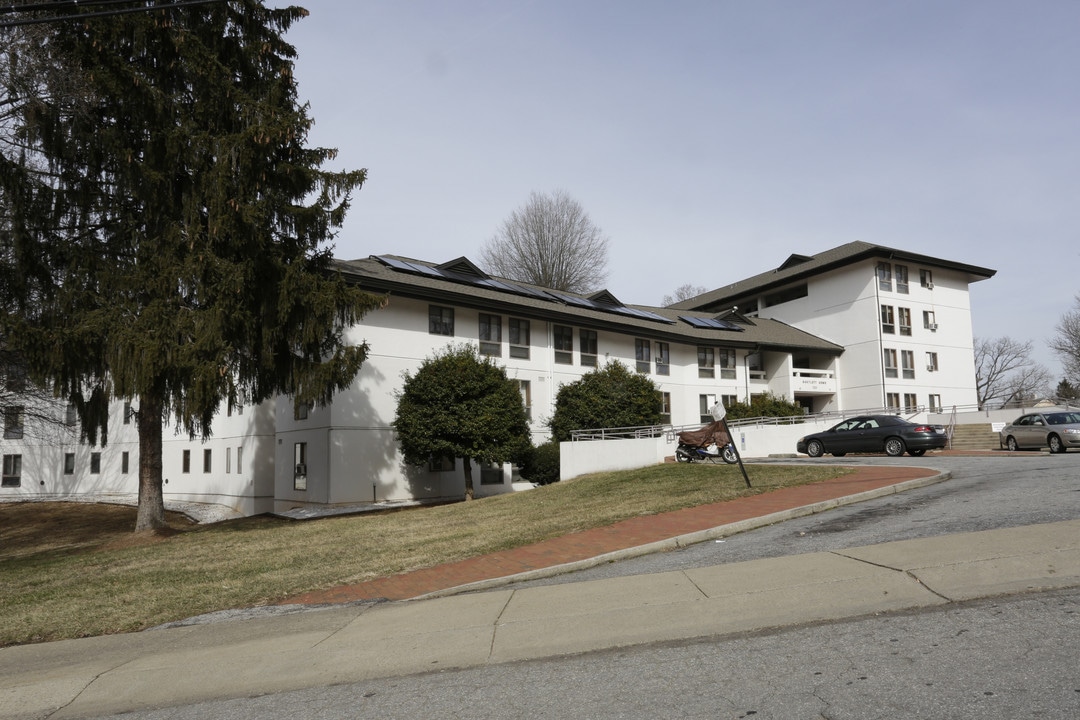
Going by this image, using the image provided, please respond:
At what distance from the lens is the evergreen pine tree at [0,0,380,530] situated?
16688 mm

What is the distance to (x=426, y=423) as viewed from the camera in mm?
26594

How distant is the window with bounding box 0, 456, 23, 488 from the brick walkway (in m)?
45.1

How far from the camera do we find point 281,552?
1416 cm

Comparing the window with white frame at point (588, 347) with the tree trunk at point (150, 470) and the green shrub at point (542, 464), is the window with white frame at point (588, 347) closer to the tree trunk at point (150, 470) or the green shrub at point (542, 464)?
the green shrub at point (542, 464)

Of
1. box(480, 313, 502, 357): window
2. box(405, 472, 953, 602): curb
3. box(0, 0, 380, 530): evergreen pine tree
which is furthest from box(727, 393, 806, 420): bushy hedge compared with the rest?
box(0, 0, 380, 530): evergreen pine tree

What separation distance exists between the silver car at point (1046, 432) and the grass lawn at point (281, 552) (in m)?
9.74

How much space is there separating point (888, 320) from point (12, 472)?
53094 mm

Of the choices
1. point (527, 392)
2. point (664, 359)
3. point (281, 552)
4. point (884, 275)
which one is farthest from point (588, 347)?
point (281, 552)

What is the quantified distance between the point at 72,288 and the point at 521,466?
60.1 ft

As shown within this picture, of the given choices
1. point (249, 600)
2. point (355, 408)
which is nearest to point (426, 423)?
point (355, 408)

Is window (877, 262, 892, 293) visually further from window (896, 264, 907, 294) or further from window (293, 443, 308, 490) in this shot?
window (293, 443, 308, 490)

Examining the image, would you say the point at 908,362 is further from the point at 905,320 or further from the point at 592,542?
the point at 592,542

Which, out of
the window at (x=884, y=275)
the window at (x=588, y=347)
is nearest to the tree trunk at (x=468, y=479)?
the window at (x=588, y=347)

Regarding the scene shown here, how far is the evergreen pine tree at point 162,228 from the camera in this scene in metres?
16.7
